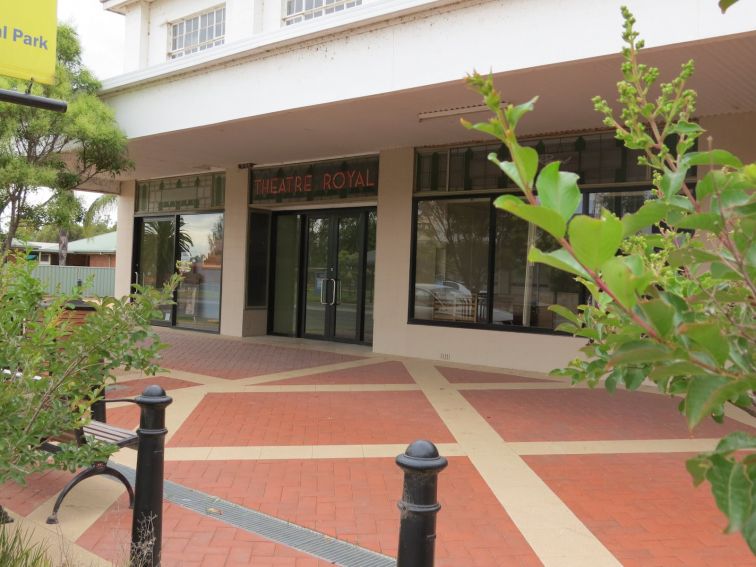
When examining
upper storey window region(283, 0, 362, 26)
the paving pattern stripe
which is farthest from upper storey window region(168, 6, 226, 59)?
the paving pattern stripe

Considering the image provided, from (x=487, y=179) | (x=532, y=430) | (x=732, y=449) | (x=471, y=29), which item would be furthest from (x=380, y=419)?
(x=732, y=449)

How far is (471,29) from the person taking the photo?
724cm

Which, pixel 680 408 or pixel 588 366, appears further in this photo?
pixel 588 366

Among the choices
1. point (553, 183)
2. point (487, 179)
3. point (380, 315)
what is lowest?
point (380, 315)

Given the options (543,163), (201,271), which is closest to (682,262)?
(543,163)

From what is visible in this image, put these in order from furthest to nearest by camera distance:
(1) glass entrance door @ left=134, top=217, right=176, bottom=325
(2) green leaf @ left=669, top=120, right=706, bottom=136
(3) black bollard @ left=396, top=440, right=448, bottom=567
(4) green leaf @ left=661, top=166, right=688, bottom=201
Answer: (1) glass entrance door @ left=134, top=217, right=176, bottom=325, (3) black bollard @ left=396, top=440, right=448, bottom=567, (2) green leaf @ left=669, top=120, right=706, bottom=136, (4) green leaf @ left=661, top=166, right=688, bottom=201

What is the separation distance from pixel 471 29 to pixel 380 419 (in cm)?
446

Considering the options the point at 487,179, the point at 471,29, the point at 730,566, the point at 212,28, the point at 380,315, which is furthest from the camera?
the point at 212,28

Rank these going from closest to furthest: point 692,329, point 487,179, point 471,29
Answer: point 692,329
point 471,29
point 487,179

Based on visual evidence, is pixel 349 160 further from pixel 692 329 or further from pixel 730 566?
pixel 692 329

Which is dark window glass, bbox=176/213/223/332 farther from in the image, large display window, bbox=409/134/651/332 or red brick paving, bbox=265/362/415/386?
red brick paving, bbox=265/362/415/386

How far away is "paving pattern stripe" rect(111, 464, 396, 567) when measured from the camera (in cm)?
376

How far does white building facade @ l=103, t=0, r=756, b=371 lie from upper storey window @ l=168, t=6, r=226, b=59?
0.05m

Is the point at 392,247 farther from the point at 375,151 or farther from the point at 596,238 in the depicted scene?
the point at 596,238
